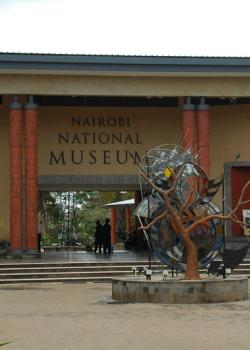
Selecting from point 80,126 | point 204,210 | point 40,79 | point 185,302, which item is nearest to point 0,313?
point 185,302

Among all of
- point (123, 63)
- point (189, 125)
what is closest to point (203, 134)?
point (189, 125)

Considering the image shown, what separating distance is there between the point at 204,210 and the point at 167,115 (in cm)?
1516

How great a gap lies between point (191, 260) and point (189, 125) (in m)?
13.8

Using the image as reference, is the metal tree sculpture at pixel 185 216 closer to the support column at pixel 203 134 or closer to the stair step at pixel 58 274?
the stair step at pixel 58 274

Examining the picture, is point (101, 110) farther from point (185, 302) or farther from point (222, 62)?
point (185, 302)

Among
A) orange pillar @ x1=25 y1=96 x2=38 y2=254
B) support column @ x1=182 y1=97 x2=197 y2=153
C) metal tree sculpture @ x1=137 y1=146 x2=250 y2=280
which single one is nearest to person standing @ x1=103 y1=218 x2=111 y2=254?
orange pillar @ x1=25 y1=96 x2=38 y2=254

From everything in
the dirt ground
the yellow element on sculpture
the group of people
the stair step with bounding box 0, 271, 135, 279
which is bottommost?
the dirt ground

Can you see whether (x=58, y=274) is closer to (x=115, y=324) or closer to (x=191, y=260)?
(x=191, y=260)

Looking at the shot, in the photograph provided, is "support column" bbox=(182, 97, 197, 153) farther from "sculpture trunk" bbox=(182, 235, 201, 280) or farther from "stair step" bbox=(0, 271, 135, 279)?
"sculpture trunk" bbox=(182, 235, 201, 280)

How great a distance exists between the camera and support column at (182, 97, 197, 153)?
105ft

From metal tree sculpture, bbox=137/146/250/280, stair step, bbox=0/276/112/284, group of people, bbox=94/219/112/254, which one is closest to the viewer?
metal tree sculpture, bbox=137/146/250/280

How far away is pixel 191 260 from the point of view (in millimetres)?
19047

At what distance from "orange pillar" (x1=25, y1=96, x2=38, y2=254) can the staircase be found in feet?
11.6

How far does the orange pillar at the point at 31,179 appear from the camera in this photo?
30.7 meters
